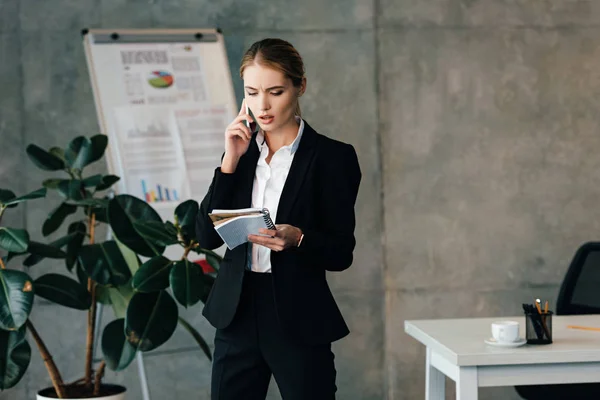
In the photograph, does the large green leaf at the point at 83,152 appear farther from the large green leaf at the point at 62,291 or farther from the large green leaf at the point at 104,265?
the large green leaf at the point at 62,291

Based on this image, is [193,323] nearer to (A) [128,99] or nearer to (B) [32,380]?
(B) [32,380]

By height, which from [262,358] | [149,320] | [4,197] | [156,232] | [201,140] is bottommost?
[149,320]

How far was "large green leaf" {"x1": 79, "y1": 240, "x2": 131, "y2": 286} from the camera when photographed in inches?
126

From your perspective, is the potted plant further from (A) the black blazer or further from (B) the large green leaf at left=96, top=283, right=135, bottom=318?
(A) the black blazer

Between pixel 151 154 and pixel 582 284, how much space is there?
1.99 meters

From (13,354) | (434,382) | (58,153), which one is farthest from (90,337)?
(434,382)

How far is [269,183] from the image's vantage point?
203 cm

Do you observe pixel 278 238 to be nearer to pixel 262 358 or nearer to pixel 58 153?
pixel 262 358

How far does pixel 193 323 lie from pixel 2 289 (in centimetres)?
131

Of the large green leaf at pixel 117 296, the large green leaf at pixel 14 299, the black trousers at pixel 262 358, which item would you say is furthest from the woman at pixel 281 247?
the large green leaf at pixel 117 296

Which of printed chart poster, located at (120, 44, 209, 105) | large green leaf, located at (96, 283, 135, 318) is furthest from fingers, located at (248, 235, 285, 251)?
printed chart poster, located at (120, 44, 209, 105)

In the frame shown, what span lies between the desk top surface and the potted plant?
931 mm

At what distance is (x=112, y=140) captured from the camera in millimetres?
3766

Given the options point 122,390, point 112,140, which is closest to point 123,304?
point 122,390
